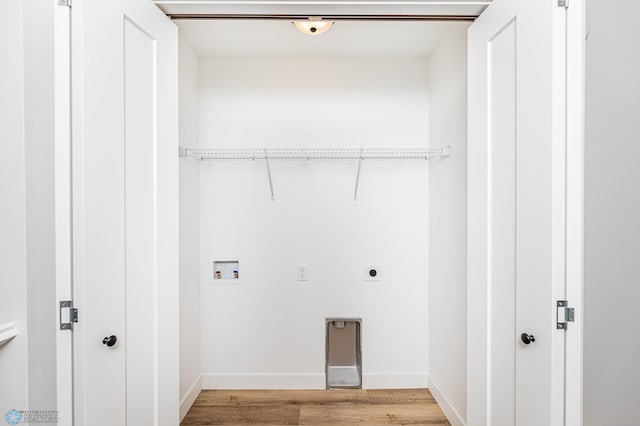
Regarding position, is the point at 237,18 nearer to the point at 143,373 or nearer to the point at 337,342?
the point at 143,373

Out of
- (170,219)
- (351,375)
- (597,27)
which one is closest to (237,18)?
(170,219)

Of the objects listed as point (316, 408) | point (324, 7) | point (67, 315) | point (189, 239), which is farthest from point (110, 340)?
point (316, 408)

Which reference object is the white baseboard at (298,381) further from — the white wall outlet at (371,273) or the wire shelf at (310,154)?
A: the wire shelf at (310,154)

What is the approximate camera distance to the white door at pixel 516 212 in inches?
42.3

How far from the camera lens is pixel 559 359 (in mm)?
1071

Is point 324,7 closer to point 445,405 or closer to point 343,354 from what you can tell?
point 343,354

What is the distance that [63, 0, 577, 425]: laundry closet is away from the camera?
45.0 inches

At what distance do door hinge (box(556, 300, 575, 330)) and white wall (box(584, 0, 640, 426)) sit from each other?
1.76 ft

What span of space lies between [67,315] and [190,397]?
5.26 ft

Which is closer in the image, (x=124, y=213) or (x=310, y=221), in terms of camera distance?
(x=124, y=213)

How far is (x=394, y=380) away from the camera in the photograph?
2.66 metres

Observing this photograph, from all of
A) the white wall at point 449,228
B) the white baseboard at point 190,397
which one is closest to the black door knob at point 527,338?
the white wall at point 449,228

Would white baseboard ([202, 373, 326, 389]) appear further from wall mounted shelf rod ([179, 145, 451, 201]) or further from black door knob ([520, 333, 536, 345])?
black door knob ([520, 333, 536, 345])

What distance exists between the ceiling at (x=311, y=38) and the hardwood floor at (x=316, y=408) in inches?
96.8
